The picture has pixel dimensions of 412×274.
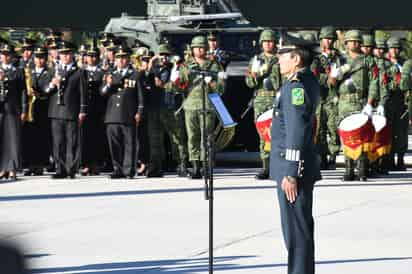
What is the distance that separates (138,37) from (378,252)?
11.1 metres

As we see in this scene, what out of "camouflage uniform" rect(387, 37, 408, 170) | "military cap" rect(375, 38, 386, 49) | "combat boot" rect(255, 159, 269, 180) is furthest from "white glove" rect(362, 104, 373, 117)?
"military cap" rect(375, 38, 386, 49)

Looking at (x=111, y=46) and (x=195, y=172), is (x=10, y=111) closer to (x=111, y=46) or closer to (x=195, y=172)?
(x=111, y=46)

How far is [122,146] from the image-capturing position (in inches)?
625

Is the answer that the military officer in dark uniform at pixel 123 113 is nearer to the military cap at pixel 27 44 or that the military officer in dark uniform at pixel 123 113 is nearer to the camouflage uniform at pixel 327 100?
the military cap at pixel 27 44

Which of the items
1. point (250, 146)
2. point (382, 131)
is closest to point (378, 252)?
point (382, 131)

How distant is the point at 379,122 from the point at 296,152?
337 inches

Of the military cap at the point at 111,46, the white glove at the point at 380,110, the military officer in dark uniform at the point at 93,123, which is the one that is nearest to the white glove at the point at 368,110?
the white glove at the point at 380,110

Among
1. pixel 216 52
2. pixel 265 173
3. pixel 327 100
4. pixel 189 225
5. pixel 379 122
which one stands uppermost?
pixel 216 52

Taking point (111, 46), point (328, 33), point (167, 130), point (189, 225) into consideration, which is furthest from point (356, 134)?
point (189, 225)

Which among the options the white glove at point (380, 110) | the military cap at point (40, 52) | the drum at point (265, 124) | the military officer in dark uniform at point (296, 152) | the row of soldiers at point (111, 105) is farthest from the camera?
the military cap at point (40, 52)

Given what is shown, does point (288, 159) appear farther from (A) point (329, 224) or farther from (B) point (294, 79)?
(A) point (329, 224)

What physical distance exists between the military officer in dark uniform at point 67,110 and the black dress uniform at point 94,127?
385mm

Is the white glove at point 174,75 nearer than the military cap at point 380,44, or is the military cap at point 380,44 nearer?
the white glove at point 174,75

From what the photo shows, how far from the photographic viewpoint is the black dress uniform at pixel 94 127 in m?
16.3
